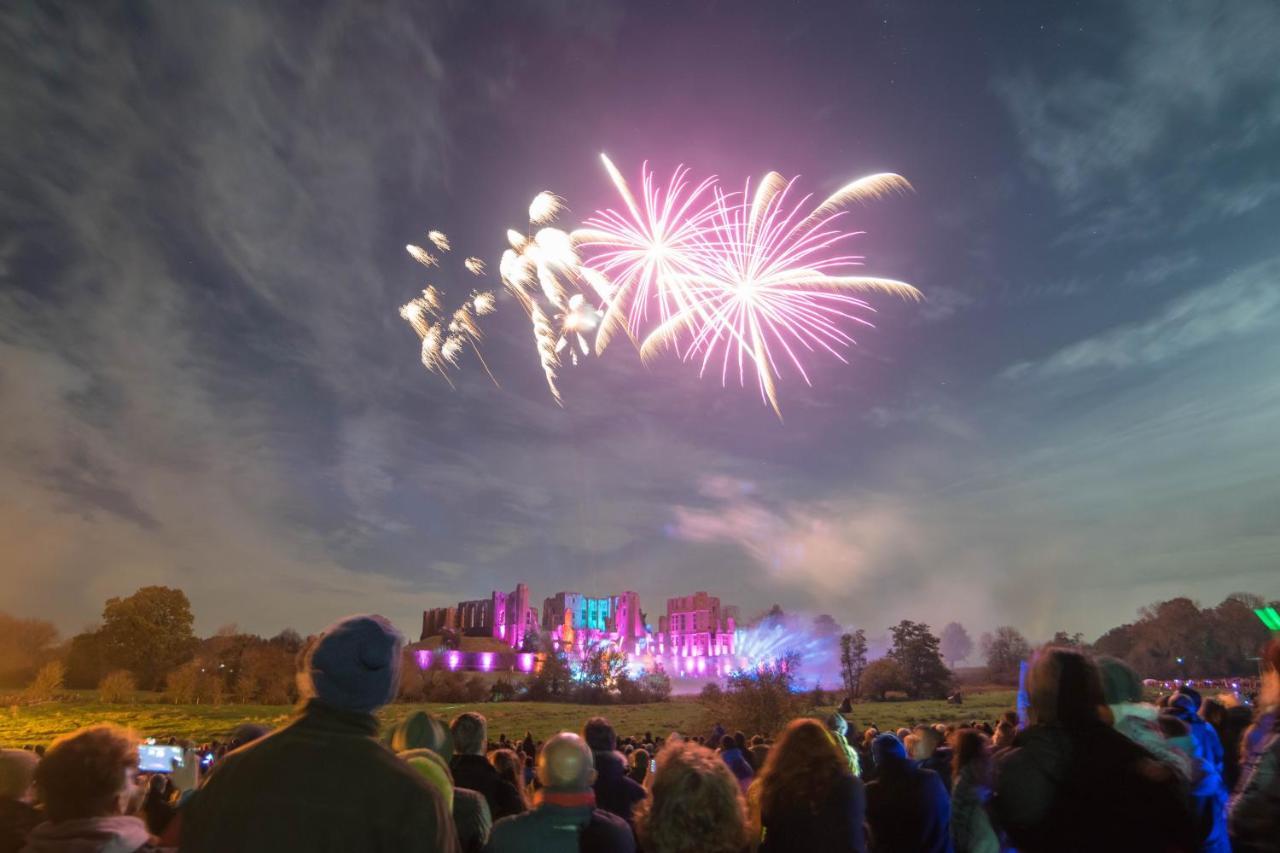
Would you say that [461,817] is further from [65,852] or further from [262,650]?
[262,650]

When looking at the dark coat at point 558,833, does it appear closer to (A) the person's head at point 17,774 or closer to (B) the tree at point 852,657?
(A) the person's head at point 17,774

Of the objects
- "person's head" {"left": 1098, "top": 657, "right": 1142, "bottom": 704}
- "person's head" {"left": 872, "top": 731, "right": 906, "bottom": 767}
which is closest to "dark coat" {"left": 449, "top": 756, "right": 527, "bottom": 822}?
"person's head" {"left": 872, "top": 731, "right": 906, "bottom": 767}

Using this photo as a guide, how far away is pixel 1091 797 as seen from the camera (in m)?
3.73

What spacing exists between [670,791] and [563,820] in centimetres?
103

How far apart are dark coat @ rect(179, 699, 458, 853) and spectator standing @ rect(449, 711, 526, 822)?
13.9 feet

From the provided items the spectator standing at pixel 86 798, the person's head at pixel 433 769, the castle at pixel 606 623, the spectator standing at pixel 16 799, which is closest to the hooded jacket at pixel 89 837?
the spectator standing at pixel 86 798

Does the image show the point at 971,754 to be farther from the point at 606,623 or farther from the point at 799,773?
the point at 606,623

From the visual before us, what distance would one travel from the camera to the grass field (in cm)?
5341

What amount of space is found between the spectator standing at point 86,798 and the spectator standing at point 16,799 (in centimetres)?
70

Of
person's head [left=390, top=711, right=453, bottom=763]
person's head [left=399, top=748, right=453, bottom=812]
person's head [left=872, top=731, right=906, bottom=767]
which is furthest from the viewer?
person's head [left=872, top=731, right=906, bottom=767]

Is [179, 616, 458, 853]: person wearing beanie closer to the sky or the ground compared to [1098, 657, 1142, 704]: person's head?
closer to the ground

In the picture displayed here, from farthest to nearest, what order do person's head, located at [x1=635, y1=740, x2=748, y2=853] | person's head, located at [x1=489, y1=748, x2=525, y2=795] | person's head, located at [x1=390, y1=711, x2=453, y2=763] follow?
1. person's head, located at [x1=489, y1=748, x2=525, y2=795]
2. person's head, located at [x1=390, y1=711, x2=453, y2=763]
3. person's head, located at [x1=635, y1=740, x2=748, y2=853]

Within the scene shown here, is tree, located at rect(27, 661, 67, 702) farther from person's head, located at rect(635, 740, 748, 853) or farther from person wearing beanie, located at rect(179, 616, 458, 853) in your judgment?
person wearing beanie, located at rect(179, 616, 458, 853)

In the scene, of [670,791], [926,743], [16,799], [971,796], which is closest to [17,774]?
[16,799]
